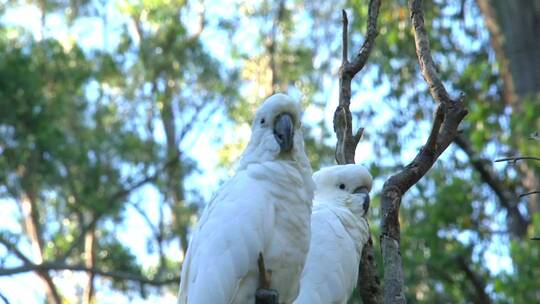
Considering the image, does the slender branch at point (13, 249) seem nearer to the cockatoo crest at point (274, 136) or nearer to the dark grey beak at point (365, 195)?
the dark grey beak at point (365, 195)

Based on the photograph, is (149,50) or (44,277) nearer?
(44,277)

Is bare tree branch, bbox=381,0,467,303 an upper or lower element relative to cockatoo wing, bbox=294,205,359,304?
upper

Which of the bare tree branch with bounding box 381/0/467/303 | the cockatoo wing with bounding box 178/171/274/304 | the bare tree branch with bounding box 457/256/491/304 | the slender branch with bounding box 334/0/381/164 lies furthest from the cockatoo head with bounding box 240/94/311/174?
the bare tree branch with bounding box 457/256/491/304

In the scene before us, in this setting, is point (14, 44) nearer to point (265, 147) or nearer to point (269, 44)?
point (269, 44)

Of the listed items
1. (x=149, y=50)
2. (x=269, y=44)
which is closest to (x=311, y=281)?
(x=149, y=50)

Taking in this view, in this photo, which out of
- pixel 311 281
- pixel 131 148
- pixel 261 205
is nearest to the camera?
pixel 261 205

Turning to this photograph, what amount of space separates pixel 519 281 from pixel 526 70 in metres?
3.21

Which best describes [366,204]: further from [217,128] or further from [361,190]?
[217,128]

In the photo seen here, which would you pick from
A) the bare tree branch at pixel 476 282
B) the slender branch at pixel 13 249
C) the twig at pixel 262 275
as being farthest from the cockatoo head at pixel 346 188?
the slender branch at pixel 13 249

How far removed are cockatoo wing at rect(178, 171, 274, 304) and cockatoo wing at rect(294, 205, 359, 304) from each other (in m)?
0.91

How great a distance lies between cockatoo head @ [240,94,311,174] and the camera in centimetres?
414

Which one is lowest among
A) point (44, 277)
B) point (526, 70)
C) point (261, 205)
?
point (44, 277)

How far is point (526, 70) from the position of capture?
10.7 metres

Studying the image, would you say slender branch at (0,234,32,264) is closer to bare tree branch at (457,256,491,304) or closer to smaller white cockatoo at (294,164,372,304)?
bare tree branch at (457,256,491,304)
